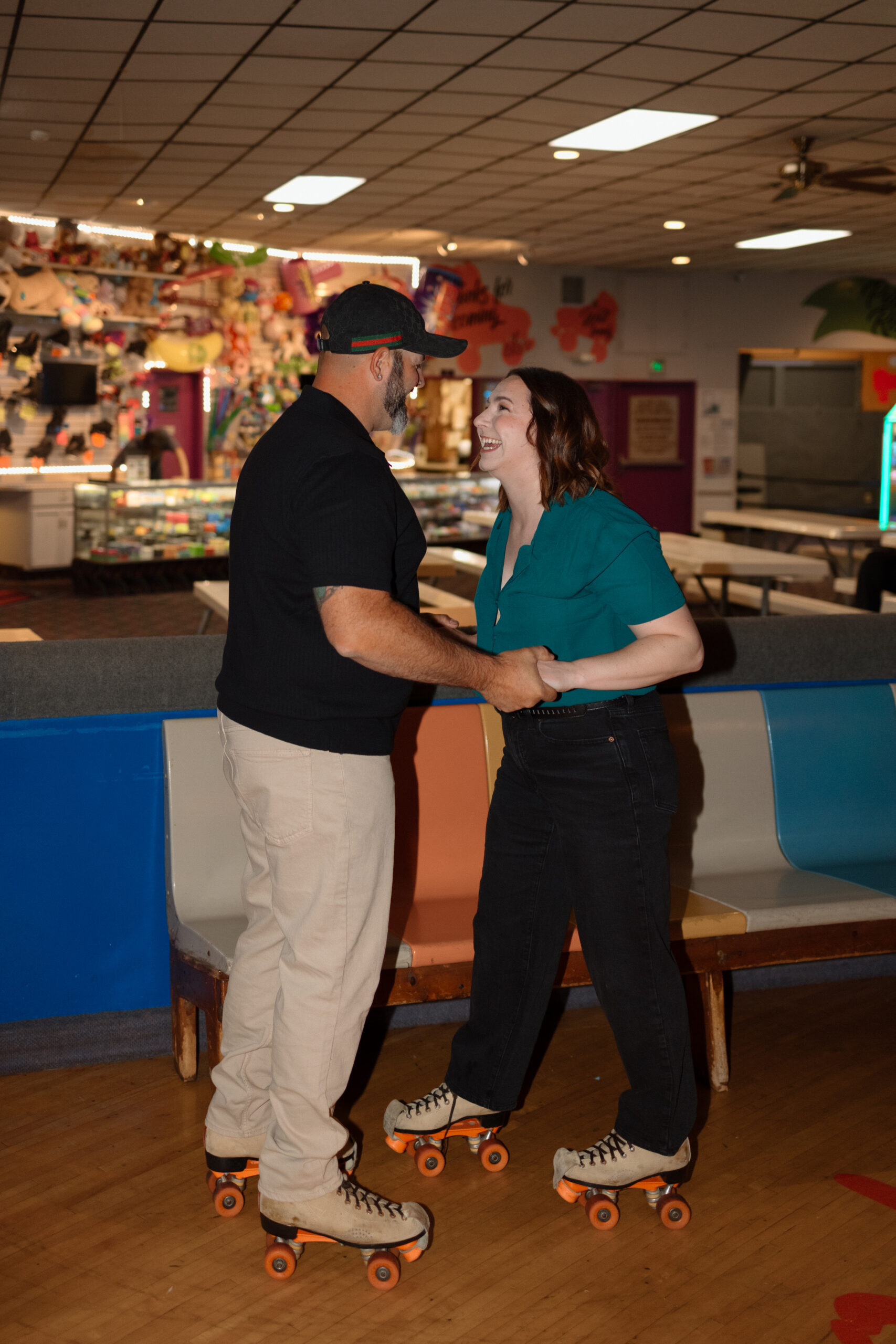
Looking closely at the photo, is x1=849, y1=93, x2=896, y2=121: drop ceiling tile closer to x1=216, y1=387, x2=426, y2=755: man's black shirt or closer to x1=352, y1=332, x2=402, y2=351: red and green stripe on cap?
x1=352, y1=332, x2=402, y2=351: red and green stripe on cap

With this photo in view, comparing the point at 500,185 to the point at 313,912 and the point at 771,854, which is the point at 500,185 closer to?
the point at 771,854

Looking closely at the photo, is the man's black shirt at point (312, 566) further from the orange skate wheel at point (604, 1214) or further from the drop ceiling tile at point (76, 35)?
the drop ceiling tile at point (76, 35)

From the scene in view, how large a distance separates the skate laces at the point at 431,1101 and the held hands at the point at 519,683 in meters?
0.90

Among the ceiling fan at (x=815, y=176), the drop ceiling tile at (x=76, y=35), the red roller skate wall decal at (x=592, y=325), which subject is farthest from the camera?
the red roller skate wall decal at (x=592, y=325)

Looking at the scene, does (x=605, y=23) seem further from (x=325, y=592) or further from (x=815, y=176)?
(x=325, y=592)

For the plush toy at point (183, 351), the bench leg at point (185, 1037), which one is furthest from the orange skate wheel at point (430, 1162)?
the plush toy at point (183, 351)

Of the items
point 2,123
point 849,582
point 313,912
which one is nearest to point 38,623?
point 2,123

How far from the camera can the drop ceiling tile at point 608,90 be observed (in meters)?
6.69

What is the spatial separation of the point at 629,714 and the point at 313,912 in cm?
66

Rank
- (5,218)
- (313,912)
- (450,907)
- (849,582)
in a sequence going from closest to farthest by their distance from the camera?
1. (313,912)
2. (450,907)
3. (849,582)
4. (5,218)

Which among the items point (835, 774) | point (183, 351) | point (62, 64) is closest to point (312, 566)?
point (835, 774)

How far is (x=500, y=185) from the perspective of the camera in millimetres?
9438

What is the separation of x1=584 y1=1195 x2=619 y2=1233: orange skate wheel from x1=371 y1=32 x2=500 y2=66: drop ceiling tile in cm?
535

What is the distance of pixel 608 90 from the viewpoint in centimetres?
688
